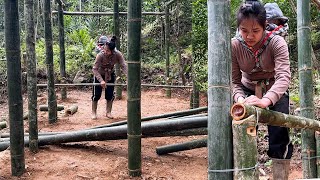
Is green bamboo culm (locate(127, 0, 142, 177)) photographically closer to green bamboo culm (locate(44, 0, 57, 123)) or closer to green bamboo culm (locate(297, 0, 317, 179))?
green bamboo culm (locate(297, 0, 317, 179))

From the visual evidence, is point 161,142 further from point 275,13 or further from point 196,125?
point 275,13

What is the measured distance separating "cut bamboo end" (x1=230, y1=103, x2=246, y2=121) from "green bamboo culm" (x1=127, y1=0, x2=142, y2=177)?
241 cm

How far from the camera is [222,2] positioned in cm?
164

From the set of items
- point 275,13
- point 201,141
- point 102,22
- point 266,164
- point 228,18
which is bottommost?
point 266,164

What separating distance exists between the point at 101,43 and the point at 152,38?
24.4 feet

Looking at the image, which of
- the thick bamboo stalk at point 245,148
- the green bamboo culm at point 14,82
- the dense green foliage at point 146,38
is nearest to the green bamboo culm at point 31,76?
the green bamboo culm at point 14,82

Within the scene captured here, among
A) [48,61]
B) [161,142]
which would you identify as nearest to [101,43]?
[48,61]

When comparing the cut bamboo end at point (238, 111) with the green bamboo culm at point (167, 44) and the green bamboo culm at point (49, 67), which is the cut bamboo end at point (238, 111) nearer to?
the green bamboo culm at point (49, 67)

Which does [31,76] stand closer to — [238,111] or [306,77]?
[306,77]

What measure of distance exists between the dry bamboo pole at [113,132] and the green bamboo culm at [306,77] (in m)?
1.21

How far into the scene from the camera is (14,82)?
3.79 meters

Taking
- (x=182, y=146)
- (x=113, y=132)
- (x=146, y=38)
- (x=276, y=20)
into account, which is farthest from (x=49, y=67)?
(x=146, y=38)

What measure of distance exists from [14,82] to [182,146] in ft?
7.04

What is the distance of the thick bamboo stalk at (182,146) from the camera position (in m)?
4.53
